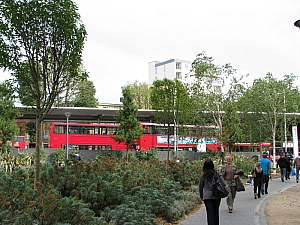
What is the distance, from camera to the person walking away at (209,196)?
873 cm

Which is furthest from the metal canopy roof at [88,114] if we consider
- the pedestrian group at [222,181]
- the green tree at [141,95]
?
the pedestrian group at [222,181]

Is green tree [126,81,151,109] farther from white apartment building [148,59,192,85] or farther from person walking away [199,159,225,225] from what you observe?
person walking away [199,159,225,225]

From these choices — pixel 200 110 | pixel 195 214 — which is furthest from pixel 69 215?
pixel 200 110

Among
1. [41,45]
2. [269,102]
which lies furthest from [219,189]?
[269,102]

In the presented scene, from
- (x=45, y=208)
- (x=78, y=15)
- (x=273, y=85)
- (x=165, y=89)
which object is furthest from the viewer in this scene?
→ (x=273, y=85)

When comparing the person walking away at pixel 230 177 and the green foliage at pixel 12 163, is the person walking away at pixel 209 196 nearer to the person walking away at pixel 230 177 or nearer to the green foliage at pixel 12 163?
the person walking away at pixel 230 177

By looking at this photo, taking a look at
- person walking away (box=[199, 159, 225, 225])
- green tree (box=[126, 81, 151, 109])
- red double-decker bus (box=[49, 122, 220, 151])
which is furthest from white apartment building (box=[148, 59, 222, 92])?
person walking away (box=[199, 159, 225, 225])

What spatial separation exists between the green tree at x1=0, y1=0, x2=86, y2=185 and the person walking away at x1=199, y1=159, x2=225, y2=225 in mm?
3711

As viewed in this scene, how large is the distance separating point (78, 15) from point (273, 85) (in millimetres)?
27491

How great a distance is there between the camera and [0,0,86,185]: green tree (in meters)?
9.16

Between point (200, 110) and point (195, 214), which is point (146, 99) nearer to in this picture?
point (200, 110)

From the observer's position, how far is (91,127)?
43.0 meters

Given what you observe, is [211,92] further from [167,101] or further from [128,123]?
[167,101]

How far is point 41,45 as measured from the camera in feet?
30.9
